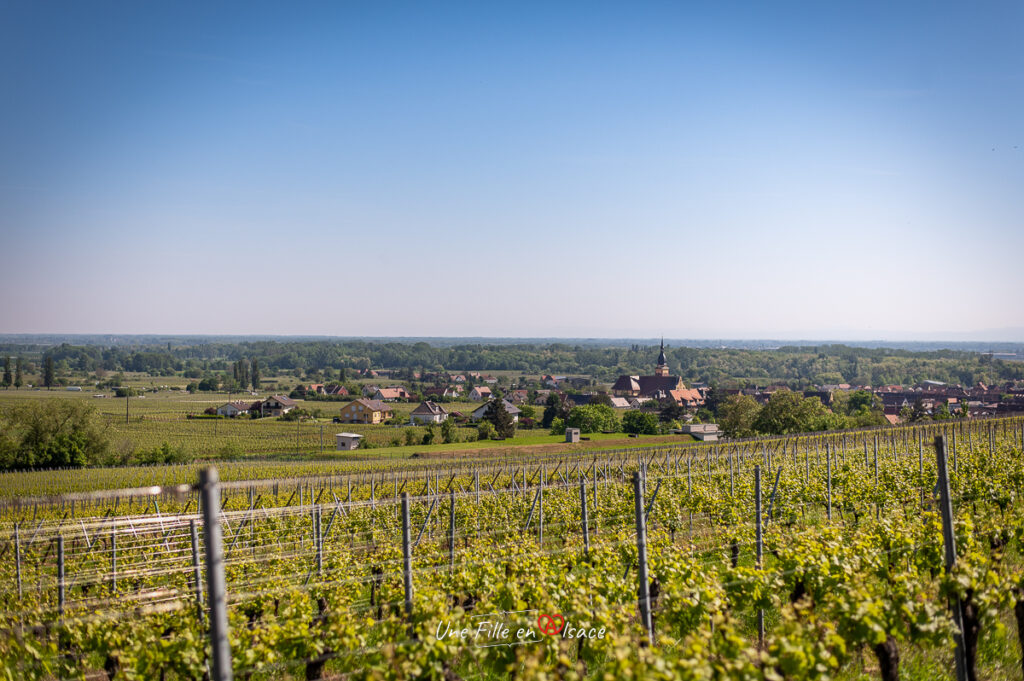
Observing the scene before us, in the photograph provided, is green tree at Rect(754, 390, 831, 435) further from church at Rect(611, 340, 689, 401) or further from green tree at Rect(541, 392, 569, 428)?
church at Rect(611, 340, 689, 401)

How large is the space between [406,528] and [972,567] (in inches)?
186

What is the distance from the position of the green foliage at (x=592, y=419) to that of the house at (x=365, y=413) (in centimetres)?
1838

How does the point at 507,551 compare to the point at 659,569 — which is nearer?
the point at 659,569

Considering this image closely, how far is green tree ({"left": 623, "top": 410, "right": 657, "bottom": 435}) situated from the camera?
5768 cm

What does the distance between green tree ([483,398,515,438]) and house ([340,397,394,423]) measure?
1246 centimetres

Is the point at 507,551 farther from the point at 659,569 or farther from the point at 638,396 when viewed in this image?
the point at 638,396

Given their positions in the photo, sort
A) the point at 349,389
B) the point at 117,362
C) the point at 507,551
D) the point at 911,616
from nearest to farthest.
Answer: the point at 911,616 < the point at 507,551 < the point at 349,389 < the point at 117,362

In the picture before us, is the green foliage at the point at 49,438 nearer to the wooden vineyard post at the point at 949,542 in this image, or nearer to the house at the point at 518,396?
the wooden vineyard post at the point at 949,542

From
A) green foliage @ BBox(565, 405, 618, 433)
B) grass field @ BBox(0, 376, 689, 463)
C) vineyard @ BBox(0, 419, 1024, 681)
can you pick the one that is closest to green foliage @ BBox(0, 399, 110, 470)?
grass field @ BBox(0, 376, 689, 463)

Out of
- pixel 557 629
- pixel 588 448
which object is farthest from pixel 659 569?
pixel 588 448

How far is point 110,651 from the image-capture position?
5.74 m

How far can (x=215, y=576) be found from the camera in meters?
2.86

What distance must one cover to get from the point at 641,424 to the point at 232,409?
4601 cm

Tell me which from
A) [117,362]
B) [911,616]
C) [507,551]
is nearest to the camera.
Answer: [911,616]
